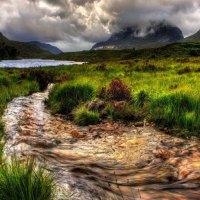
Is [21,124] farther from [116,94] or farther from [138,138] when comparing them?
[116,94]

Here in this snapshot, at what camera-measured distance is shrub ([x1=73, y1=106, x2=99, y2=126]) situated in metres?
9.88

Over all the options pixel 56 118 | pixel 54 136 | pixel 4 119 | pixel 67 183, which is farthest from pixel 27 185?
pixel 56 118

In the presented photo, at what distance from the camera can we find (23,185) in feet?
13.1

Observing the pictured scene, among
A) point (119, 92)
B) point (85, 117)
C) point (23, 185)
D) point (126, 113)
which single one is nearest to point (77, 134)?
point (85, 117)

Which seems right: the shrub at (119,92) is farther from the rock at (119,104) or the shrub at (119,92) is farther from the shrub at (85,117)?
the shrub at (85,117)

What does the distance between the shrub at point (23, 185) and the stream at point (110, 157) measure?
414 mm

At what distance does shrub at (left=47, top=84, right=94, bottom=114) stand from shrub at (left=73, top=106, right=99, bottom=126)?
4.66 ft

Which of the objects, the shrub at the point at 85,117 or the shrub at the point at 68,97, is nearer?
the shrub at the point at 85,117

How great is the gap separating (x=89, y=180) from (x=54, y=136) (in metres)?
3.13

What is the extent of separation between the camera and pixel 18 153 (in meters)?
6.39

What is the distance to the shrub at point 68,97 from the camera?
11735mm

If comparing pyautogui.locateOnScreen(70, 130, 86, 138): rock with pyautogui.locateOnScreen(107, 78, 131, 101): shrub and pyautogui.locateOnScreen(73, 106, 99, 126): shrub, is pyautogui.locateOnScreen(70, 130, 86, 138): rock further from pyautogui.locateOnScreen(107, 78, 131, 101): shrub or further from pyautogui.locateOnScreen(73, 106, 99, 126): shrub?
pyautogui.locateOnScreen(107, 78, 131, 101): shrub

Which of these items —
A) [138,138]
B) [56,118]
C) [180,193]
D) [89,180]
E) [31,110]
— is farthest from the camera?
[31,110]

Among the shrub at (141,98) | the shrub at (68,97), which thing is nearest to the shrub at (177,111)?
the shrub at (141,98)
